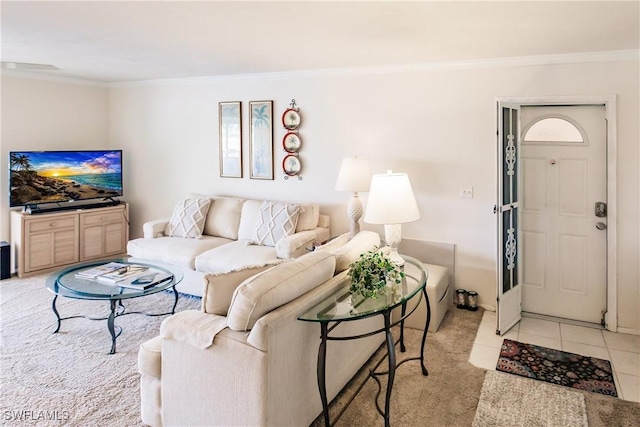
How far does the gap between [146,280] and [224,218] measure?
5.31 feet

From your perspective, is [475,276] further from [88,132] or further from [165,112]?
[88,132]

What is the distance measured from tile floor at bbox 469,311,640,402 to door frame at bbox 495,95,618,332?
0.76 ft

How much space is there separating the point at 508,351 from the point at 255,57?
132 inches

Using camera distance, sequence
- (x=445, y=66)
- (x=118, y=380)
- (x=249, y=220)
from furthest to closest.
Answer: (x=249, y=220) < (x=445, y=66) < (x=118, y=380)

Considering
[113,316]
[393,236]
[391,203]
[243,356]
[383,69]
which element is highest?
[383,69]

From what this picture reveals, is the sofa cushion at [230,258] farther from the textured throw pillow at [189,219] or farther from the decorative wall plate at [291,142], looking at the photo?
the decorative wall plate at [291,142]

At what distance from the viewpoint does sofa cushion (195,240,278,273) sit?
4211 mm

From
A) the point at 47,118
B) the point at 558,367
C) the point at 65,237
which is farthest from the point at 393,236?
the point at 47,118

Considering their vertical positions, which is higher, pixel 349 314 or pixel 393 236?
pixel 393 236

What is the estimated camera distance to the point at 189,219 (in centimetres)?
501

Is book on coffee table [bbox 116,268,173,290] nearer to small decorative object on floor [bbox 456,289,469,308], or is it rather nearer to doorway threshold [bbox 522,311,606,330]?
small decorative object on floor [bbox 456,289,469,308]

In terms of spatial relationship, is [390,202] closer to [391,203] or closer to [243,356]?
[391,203]

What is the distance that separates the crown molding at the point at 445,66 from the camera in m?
3.65

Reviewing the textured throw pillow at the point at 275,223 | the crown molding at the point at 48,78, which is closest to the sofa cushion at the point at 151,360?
the textured throw pillow at the point at 275,223
